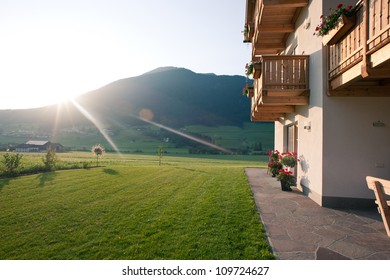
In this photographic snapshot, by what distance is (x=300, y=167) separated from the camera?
32.1ft

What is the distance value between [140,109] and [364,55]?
135951mm

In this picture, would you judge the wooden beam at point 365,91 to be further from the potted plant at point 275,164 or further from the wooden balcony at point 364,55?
the potted plant at point 275,164

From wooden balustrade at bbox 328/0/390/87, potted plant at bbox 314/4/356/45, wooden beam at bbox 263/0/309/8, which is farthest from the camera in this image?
wooden beam at bbox 263/0/309/8

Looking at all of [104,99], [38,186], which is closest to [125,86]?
[104,99]

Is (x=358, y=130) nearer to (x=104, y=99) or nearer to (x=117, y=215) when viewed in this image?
(x=117, y=215)

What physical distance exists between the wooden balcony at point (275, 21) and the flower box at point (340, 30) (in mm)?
3020

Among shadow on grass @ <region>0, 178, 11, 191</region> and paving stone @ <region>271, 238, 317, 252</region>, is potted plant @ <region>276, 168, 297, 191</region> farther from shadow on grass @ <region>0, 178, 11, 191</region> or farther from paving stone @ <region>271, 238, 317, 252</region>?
shadow on grass @ <region>0, 178, 11, 191</region>

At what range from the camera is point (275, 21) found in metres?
10.9

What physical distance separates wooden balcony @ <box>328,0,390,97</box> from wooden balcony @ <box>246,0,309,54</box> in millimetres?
2955

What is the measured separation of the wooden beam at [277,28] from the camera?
36.2 ft

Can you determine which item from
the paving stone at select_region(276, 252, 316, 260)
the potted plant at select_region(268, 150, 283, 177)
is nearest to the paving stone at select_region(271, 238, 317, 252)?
the paving stone at select_region(276, 252, 316, 260)

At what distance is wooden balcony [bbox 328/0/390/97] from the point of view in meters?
4.65

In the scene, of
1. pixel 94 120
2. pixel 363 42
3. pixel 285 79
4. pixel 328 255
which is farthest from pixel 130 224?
pixel 94 120
